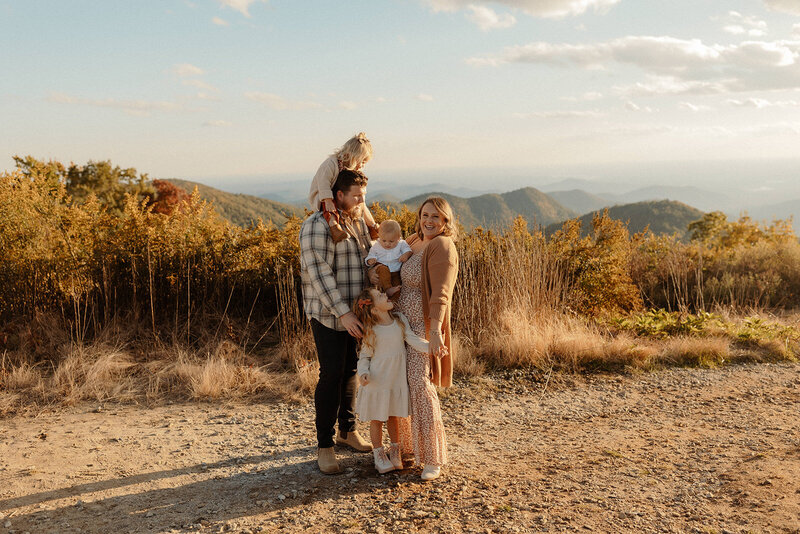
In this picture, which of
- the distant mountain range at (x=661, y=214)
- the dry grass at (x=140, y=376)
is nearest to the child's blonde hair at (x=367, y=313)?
the dry grass at (x=140, y=376)

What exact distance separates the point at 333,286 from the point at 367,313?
9.4 inches

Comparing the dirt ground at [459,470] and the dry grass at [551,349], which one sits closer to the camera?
the dirt ground at [459,470]

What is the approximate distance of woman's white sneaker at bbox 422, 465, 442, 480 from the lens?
3096 mm

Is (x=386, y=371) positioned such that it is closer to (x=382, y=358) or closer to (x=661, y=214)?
(x=382, y=358)

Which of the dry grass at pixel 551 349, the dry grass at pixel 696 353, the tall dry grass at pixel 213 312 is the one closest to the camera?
the tall dry grass at pixel 213 312

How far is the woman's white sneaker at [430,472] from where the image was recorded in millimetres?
3096

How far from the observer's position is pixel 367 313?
297 cm

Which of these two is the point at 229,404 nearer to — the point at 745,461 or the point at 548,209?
the point at 745,461

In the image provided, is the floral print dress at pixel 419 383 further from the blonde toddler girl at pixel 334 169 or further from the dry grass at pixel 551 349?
the dry grass at pixel 551 349

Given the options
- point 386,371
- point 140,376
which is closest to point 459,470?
point 386,371

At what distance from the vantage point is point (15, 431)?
155 inches

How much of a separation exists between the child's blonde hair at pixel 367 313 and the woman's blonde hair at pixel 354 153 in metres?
0.72

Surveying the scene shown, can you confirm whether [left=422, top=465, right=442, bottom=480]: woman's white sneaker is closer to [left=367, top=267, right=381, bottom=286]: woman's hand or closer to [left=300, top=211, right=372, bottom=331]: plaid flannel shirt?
[left=300, top=211, right=372, bottom=331]: plaid flannel shirt

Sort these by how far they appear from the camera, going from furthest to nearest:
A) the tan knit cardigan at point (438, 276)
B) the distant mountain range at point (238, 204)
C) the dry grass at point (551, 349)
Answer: the distant mountain range at point (238, 204) → the dry grass at point (551, 349) → the tan knit cardigan at point (438, 276)
